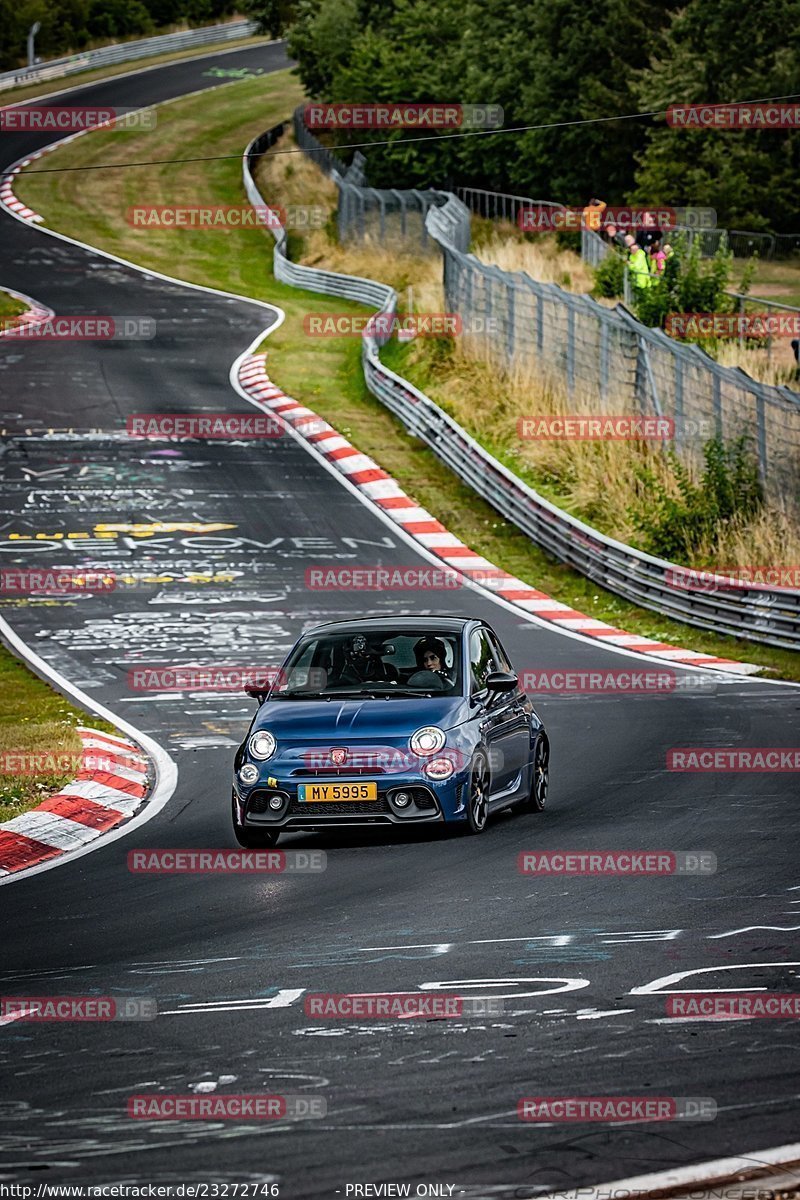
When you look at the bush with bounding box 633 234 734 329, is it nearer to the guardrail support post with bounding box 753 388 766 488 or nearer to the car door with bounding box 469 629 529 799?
the guardrail support post with bounding box 753 388 766 488

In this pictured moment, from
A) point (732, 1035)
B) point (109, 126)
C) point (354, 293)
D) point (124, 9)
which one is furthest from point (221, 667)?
point (124, 9)

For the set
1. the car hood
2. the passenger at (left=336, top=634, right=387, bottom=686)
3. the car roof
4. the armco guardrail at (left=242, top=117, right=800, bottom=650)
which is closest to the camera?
the car hood

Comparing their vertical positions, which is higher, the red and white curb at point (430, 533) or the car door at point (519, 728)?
the car door at point (519, 728)

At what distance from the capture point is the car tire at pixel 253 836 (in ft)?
38.9

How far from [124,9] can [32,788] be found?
305 feet

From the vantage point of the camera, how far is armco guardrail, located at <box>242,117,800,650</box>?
71.7 ft

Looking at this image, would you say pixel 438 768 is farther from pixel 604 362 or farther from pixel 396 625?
pixel 604 362

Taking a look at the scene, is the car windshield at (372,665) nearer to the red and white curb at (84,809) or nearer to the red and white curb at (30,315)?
the red and white curb at (84,809)

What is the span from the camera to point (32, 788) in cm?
1405

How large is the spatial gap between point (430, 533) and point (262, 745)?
16079 millimetres

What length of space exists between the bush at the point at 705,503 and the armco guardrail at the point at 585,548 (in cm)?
76

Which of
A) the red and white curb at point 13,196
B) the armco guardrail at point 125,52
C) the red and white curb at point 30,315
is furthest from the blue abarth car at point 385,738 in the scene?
the armco guardrail at point 125,52

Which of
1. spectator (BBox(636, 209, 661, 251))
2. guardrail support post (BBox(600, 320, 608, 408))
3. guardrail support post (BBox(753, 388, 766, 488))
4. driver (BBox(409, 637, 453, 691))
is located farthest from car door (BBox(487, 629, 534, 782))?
spectator (BBox(636, 209, 661, 251))

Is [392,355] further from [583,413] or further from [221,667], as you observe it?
[221,667]
